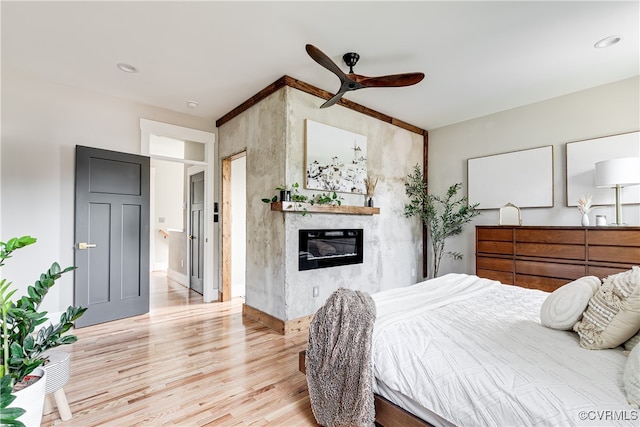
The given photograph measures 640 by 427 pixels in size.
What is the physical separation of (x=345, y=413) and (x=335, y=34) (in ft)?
8.85

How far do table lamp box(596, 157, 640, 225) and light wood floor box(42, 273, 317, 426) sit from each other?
11.5 feet

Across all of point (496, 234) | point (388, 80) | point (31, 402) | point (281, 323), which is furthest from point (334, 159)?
point (31, 402)

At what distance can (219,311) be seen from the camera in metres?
3.88

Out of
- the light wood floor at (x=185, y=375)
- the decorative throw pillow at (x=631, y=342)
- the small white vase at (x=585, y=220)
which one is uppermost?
the small white vase at (x=585, y=220)

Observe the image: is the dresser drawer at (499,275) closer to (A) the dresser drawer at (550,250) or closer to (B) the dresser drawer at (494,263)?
(B) the dresser drawer at (494,263)

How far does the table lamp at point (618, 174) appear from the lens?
2.87 m

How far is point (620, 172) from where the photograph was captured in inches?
115

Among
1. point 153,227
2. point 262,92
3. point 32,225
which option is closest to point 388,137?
point 262,92

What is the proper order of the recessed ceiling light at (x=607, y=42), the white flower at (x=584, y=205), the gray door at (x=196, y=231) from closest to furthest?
the recessed ceiling light at (x=607, y=42) → the white flower at (x=584, y=205) → the gray door at (x=196, y=231)

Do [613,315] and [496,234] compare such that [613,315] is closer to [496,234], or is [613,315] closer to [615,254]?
[615,254]

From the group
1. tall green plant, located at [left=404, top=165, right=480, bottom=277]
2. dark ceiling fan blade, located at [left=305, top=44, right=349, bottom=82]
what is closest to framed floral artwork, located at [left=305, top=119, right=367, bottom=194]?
dark ceiling fan blade, located at [left=305, top=44, right=349, bottom=82]

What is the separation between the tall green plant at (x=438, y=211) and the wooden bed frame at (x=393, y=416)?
3425 mm

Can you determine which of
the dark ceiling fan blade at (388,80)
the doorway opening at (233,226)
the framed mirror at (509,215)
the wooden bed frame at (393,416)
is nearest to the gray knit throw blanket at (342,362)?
the wooden bed frame at (393,416)

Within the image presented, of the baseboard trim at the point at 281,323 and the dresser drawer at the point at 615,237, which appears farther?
the baseboard trim at the point at 281,323
